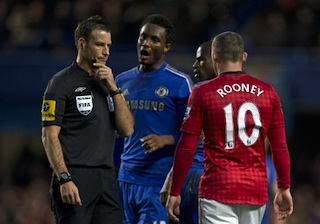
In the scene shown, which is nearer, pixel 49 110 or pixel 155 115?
A: pixel 49 110

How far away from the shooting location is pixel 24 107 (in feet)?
57.0

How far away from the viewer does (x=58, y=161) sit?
24.0 feet

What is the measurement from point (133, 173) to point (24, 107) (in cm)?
905

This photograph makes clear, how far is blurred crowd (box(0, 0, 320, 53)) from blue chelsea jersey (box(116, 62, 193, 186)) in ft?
28.5

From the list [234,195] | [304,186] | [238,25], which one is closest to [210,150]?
[234,195]

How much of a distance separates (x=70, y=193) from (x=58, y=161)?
0.25 meters

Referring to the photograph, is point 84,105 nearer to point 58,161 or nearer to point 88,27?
point 58,161

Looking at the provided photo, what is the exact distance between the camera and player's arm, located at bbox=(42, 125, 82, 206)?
23.9 feet

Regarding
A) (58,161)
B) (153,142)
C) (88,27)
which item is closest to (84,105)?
(58,161)

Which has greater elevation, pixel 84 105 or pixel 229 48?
pixel 229 48

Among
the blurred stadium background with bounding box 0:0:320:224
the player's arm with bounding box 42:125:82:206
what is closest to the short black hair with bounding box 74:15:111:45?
the player's arm with bounding box 42:125:82:206

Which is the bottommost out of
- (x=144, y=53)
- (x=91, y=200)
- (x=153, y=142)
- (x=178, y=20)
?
(x=91, y=200)

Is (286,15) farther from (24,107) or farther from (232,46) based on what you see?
(232,46)

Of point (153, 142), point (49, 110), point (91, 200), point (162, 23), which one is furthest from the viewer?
point (162, 23)
